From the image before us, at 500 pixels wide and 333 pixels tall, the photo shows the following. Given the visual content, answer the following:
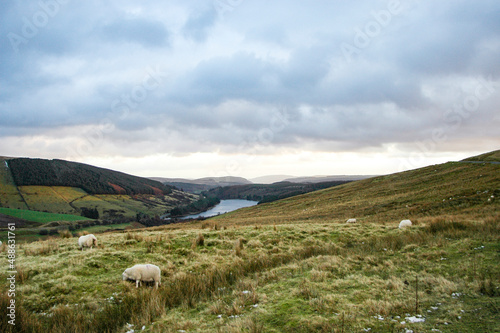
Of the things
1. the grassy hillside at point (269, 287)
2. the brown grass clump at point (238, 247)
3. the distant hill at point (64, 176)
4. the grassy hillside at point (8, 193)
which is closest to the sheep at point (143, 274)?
the grassy hillside at point (269, 287)

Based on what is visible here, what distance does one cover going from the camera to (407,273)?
24.2ft

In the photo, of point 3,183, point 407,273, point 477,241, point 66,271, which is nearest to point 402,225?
point 477,241

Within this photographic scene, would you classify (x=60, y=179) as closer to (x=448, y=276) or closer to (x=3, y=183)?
(x=3, y=183)

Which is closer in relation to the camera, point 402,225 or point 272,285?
point 272,285

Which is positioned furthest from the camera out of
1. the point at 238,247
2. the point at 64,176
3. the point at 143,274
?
the point at 64,176

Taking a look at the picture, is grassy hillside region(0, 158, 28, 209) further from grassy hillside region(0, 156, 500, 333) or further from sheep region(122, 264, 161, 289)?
sheep region(122, 264, 161, 289)

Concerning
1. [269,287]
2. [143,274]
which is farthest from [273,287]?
[143,274]

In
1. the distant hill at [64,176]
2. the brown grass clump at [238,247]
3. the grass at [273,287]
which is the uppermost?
the distant hill at [64,176]

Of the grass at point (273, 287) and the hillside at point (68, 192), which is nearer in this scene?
the grass at point (273, 287)

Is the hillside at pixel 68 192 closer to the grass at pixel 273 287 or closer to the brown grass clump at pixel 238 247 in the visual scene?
the brown grass clump at pixel 238 247

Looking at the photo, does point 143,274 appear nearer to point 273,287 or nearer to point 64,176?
point 273,287

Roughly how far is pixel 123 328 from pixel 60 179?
182775 millimetres

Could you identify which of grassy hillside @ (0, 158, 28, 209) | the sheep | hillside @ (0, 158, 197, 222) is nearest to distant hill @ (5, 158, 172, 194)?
hillside @ (0, 158, 197, 222)

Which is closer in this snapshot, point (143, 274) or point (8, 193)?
point (143, 274)
